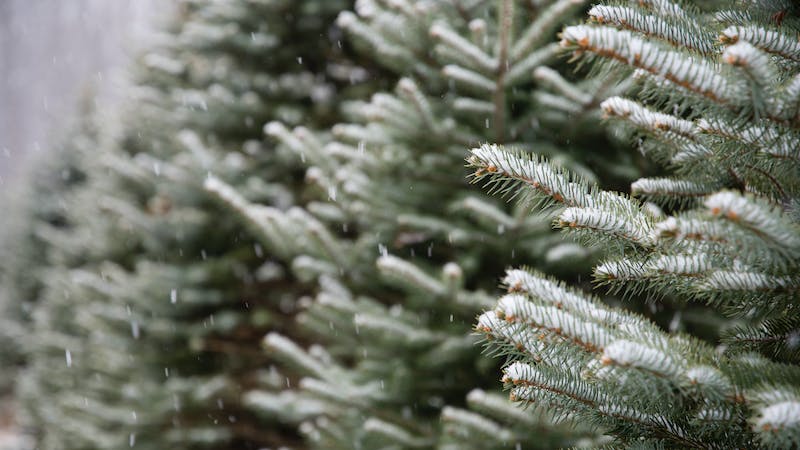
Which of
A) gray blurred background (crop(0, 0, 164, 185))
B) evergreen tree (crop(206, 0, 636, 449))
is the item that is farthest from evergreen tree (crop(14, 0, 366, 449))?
gray blurred background (crop(0, 0, 164, 185))

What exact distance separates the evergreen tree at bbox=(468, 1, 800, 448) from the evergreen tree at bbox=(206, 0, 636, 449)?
0.93m

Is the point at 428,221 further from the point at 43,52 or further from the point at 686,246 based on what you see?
the point at 43,52

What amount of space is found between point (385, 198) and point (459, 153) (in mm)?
430

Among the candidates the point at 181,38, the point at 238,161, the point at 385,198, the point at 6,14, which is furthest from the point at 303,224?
the point at 6,14

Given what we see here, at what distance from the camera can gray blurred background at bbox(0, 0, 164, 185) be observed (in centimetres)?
3034

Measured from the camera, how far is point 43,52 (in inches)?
1240

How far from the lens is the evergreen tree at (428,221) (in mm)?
2086

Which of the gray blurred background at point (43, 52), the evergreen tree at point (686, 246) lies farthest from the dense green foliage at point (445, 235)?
the gray blurred background at point (43, 52)

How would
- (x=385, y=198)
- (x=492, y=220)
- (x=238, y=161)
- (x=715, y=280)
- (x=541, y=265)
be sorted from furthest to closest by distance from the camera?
1. (x=238, y=161)
2. (x=385, y=198)
3. (x=541, y=265)
4. (x=492, y=220)
5. (x=715, y=280)

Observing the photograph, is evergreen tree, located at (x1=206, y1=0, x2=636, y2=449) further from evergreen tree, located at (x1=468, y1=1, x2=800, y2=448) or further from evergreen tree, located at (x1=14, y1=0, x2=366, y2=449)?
evergreen tree, located at (x1=14, y1=0, x2=366, y2=449)

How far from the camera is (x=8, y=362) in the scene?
10031mm

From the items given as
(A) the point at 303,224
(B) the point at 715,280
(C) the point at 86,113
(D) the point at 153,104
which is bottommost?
(C) the point at 86,113

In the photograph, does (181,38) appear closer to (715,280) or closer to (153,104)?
(153,104)

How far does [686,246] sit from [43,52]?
131ft
